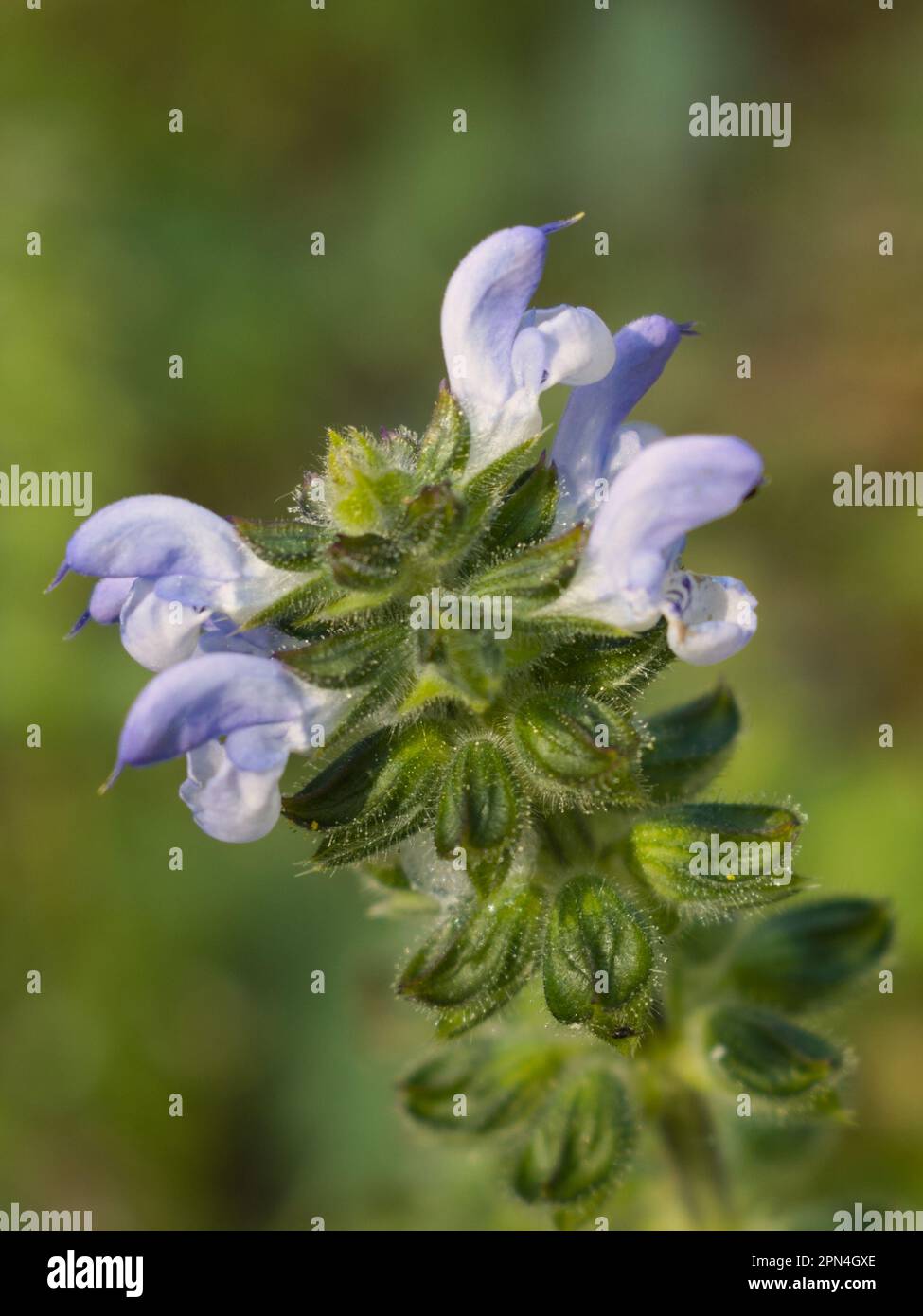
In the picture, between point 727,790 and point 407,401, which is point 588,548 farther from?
point 407,401

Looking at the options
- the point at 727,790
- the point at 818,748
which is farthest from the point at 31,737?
the point at 818,748

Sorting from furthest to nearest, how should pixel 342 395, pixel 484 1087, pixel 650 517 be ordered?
pixel 342 395 < pixel 484 1087 < pixel 650 517

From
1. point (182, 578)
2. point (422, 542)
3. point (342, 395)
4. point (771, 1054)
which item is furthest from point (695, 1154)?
point (342, 395)

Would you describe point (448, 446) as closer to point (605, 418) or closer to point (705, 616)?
point (605, 418)

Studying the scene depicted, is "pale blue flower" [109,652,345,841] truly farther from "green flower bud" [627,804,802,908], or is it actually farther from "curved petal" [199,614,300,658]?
"green flower bud" [627,804,802,908]

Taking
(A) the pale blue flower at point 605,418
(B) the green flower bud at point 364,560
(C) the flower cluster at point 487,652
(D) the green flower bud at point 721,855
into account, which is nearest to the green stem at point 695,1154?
(C) the flower cluster at point 487,652

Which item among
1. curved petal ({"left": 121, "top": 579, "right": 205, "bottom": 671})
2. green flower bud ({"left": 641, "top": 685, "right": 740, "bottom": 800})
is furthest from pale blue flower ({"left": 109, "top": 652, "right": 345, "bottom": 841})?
green flower bud ({"left": 641, "top": 685, "right": 740, "bottom": 800})
